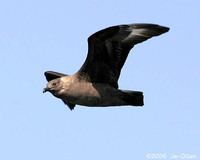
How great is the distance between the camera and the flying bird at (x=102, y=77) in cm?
1145

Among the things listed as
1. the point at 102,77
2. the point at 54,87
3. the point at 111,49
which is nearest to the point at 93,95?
the point at 102,77

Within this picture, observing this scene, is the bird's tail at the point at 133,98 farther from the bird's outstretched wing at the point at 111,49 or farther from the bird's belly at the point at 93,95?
the bird's outstretched wing at the point at 111,49

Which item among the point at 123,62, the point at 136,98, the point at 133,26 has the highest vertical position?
the point at 133,26

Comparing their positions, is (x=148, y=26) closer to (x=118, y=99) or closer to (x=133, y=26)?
(x=133, y=26)

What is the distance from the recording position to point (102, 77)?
1208 cm

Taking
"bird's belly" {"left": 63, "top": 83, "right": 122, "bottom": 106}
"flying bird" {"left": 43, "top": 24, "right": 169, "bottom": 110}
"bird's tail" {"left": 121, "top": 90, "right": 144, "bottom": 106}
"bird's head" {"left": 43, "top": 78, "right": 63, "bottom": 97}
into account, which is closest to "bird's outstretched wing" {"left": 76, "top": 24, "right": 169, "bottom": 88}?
"flying bird" {"left": 43, "top": 24, "right": 169, "bottom": 110}

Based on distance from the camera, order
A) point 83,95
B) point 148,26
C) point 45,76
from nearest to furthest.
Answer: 1. point 148,26
2. point 83,95
3. point 45,76

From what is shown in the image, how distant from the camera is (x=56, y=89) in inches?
472

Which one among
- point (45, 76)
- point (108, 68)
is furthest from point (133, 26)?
point (45, 76)

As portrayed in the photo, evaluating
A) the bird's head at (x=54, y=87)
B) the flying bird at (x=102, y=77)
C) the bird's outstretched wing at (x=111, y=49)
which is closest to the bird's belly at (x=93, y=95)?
the flying bird at (x=102, y=77)

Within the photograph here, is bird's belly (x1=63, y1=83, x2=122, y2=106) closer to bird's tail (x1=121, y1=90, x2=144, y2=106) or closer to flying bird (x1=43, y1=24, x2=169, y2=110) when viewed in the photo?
flying bird (x1=43, y1=24, x2=169, y2=110)

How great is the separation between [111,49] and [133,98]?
1.28m

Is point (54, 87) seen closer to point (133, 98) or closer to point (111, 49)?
point (111, 49)

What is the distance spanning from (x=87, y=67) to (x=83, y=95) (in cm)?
60
